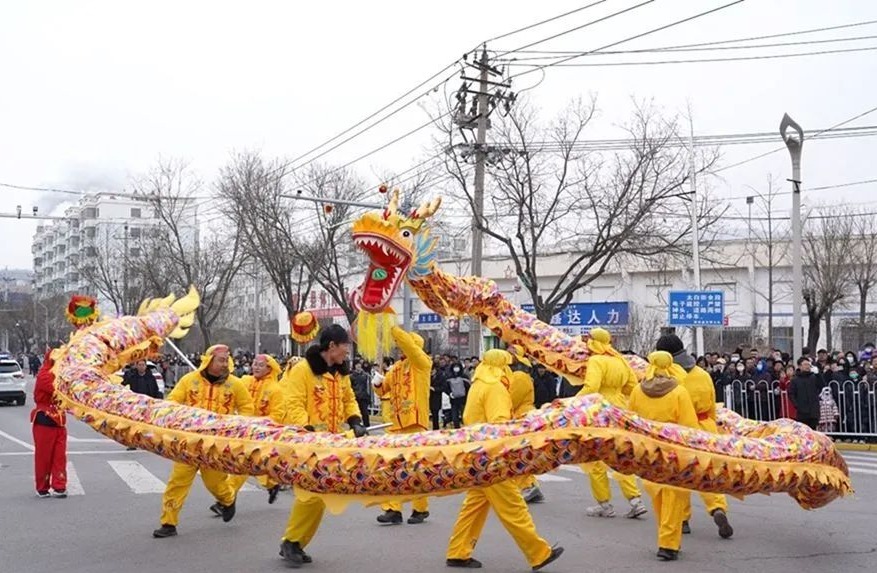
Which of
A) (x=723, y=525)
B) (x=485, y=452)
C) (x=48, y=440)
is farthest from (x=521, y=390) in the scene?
(x=48, y=440)

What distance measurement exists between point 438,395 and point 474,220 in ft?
12.1

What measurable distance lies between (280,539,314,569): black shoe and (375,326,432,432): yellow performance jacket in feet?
6.47

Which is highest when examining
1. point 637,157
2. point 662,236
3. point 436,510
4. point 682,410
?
point 637,157

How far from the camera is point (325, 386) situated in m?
7.73

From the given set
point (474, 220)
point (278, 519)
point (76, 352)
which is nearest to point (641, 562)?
point (278, 519)

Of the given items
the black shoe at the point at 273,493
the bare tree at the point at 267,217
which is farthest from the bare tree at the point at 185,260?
the black shoe at the point at 273,493

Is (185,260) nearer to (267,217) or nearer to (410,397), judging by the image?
(267,217)

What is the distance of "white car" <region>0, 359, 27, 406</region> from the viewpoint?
91.8 feet

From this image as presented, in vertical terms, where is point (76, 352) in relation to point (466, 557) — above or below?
above

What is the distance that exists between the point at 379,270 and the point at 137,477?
5357mm

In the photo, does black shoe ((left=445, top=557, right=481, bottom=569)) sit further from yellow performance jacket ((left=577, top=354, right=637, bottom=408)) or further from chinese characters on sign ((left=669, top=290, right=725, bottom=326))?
chinese characters on sign ((left=669, top=290, right=725, bottom=326))

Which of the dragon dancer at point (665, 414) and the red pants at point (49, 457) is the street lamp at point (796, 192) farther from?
the red pants at point (49, 457)

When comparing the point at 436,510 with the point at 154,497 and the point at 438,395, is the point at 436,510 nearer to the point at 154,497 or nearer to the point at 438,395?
the point at 154,497

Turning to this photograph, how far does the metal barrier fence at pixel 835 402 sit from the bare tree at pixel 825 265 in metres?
15.1
